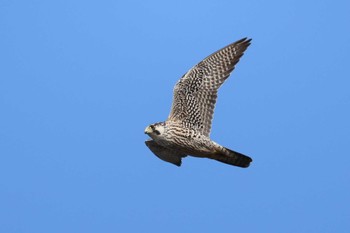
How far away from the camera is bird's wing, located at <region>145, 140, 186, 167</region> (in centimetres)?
840

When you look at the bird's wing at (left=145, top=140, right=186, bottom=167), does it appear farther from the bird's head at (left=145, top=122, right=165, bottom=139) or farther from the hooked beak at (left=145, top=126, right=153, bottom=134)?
the hooked beak at (left=145, top=126, right=153, bottom=134)

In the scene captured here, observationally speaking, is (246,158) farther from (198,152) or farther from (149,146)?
(149,146)

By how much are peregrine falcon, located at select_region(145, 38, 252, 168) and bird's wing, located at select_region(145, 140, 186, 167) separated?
0.09 m

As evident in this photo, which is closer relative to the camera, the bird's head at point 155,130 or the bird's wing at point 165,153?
the bird's head at point 155,130

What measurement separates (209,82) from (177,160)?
1306 millimetres

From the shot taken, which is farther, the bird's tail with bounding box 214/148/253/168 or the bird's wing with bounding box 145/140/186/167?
the bird's wing with bounding box 145/140/186/167

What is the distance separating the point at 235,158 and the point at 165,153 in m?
1.40

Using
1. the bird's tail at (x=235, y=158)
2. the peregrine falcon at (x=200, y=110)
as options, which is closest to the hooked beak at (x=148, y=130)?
the peregrine falcon at (x=200, y=110)

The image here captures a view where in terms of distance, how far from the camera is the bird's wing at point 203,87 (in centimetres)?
780

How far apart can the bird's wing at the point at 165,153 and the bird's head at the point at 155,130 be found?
3.72 ft

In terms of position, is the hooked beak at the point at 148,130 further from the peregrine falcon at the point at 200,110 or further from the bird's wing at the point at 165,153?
the bird's wing at the point at 165,153

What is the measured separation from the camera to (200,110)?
310 inches

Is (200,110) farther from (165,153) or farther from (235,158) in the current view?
(165,153)

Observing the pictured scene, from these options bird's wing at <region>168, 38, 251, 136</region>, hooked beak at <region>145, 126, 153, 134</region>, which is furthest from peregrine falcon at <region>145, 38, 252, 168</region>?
hooked beak at <region>145, 126, 153, 134</region>
